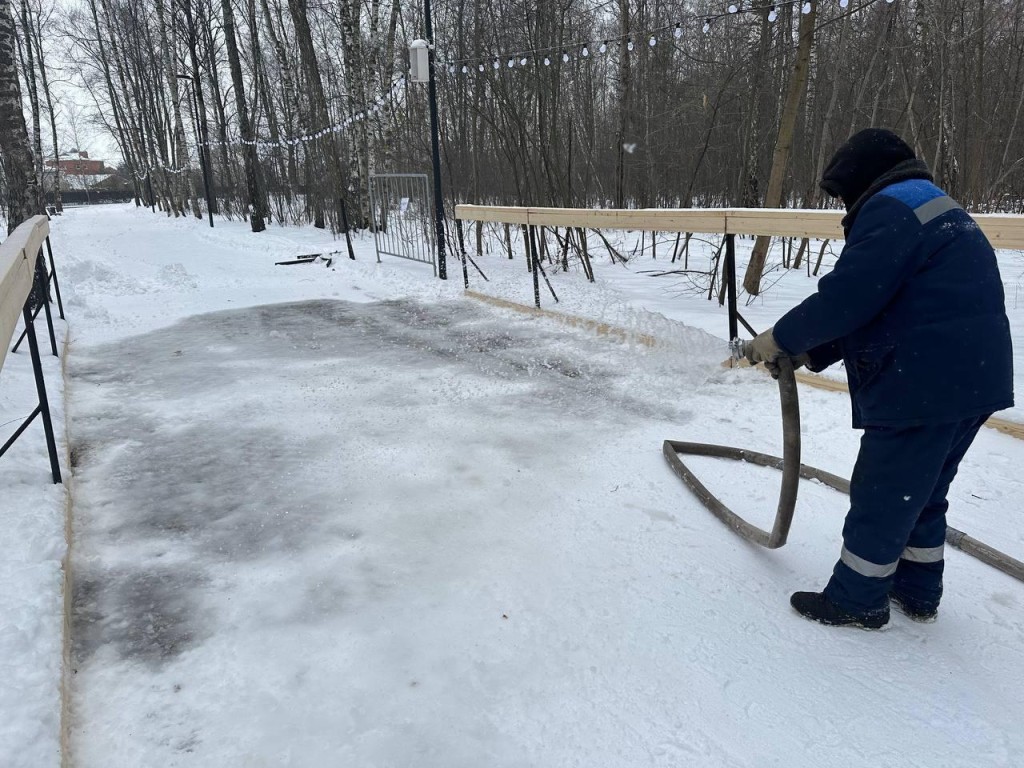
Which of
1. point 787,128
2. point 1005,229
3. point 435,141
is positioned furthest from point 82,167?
point 1005,229

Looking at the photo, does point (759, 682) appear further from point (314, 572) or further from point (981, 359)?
point (314, 572)

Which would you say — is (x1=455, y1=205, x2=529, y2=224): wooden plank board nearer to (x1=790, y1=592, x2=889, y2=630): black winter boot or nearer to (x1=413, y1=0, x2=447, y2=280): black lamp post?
(x1=413, y1=0, x2=447, y2=280): black lamp post

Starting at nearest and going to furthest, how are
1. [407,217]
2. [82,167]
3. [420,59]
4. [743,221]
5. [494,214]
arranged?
[743,221]
[494,214]
[420,59]
[407,217]
[82,167]

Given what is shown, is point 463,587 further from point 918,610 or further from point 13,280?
point 13,280

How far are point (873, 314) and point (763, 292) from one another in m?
6.41

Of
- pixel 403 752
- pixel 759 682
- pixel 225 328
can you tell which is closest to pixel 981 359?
pixel 759 682

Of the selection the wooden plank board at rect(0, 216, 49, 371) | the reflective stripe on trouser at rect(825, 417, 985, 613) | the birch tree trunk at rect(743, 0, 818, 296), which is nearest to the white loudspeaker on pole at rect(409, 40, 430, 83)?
the birch tree trunk at rect(743, 0, 818, 296)

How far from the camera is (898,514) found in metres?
2.09

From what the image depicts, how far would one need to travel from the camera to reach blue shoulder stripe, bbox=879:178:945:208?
76.8 inches

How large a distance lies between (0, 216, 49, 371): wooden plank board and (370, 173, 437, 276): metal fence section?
7.26 m

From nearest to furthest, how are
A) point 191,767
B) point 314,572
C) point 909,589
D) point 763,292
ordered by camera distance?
point 191,767 < point 909,589 < point 314,572 < point 763,292

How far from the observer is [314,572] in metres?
2.70

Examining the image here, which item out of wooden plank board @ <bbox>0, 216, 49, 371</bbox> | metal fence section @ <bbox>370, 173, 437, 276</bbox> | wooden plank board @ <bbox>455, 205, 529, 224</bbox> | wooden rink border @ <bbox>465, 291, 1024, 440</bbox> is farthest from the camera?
metal fence section @ <bbox>370, 173, 437, 276</bbox>

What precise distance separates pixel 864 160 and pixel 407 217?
1009 centimetres
